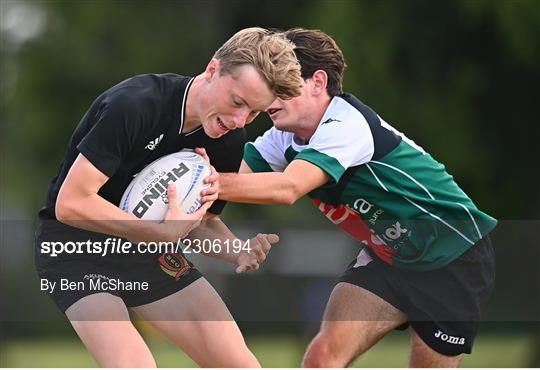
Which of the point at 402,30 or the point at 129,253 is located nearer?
the point at 129,253

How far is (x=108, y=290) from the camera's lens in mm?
5066

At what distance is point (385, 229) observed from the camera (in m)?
5.93

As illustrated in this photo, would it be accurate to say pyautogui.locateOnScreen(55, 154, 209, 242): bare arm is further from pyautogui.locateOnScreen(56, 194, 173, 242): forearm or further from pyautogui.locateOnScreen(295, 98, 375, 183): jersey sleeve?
pyautogui.locateOnScreen(295, 98, 375, 183): jersey sleeve

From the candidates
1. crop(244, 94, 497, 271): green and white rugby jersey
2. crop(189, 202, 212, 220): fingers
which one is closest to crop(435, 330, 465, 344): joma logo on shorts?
crop(244, 94, 497, 271): green and white rugby jersey

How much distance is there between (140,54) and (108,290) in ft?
42.2

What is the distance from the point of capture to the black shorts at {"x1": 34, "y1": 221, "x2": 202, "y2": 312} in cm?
509

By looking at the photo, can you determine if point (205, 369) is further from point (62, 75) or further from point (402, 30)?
point (62, 75)

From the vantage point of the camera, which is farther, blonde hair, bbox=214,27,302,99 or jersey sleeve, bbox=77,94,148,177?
blonde hair, bbox=214,27,302,99

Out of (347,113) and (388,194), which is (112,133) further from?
(388,194)

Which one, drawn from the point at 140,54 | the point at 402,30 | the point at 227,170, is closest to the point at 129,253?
the point at 227,170

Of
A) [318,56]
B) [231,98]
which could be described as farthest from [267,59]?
[318,56]

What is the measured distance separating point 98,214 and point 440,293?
2.17m

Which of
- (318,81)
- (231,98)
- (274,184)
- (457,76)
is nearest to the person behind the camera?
(231,98)

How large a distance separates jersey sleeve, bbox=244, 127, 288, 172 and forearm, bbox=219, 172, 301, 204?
2.16 feet
